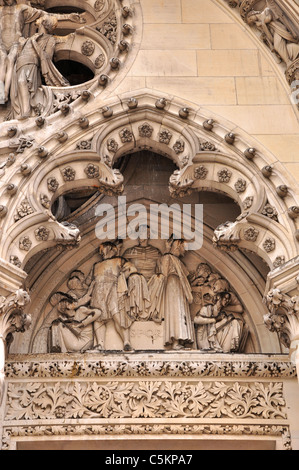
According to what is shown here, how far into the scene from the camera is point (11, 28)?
1050cm

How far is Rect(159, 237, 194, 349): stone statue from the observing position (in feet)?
31.3

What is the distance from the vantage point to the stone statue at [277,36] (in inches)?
392

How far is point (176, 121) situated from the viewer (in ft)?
32.0

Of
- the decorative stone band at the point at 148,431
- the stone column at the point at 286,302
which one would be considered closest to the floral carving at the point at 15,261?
the decorative stone band at the point at 148,431

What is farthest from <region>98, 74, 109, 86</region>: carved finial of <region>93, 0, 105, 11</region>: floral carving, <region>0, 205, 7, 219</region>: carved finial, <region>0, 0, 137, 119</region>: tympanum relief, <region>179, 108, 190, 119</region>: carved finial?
<region>0, 205, 7, 219</region>: carved finial

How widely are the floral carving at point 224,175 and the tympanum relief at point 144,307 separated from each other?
97cm

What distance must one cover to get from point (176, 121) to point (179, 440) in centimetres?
309

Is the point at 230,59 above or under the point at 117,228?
above

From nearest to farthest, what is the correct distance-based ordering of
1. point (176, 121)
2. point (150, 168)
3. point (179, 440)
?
point (179, 440) < point (176, 121) < point (150, 168)

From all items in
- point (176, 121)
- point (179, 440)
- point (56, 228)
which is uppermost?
point (176, 121)

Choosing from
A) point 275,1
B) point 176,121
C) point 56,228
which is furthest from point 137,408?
point 275,1

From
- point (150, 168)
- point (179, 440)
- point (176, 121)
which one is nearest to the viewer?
point (179, 440)

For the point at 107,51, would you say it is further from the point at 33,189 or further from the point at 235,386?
the point at 235,386

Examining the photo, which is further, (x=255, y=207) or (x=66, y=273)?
(x=66, y=273)
